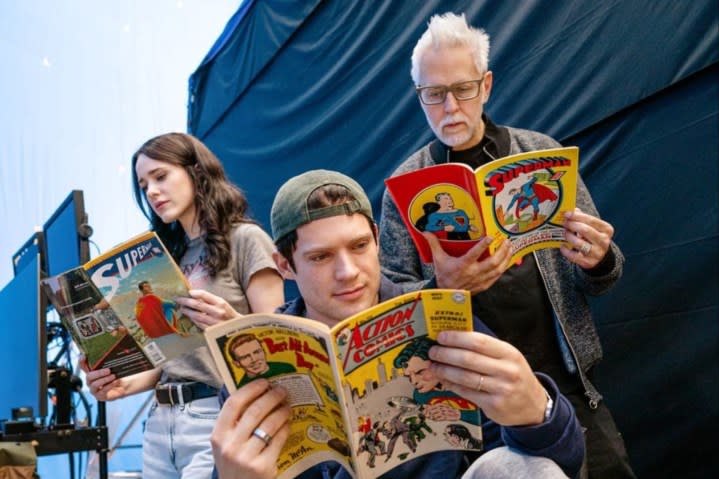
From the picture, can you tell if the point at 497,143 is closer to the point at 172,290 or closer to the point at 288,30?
the point at 172,290

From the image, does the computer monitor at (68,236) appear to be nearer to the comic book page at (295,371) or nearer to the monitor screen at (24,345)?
the monitor screen at (24,345)

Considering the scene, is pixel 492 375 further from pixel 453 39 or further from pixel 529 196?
pixel 453 39

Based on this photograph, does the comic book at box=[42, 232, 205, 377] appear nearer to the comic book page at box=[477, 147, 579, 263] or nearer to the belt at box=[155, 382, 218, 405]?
the belt at box=[155, 382, 218, 405]

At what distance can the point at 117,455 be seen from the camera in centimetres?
392

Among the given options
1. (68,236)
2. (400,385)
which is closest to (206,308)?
(400,385)

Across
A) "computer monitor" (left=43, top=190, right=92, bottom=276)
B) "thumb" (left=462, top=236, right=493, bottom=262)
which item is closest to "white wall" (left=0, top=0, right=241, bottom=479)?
"computer monitor" (left=43, top=190, right=92, bottom=276)

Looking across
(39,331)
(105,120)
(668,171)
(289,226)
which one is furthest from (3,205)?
(668,171)

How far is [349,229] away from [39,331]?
3.39 ft

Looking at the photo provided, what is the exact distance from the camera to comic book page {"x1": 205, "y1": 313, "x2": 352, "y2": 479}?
0.78 metres

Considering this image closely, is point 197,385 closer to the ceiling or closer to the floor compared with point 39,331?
closer to the floor

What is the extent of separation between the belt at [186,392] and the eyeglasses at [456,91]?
89cm

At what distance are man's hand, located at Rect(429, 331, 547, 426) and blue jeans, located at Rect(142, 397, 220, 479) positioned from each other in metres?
0.82

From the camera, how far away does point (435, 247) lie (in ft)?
4.05

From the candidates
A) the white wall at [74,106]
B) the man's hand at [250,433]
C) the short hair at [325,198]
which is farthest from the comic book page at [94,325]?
the white wall at [74,106]
